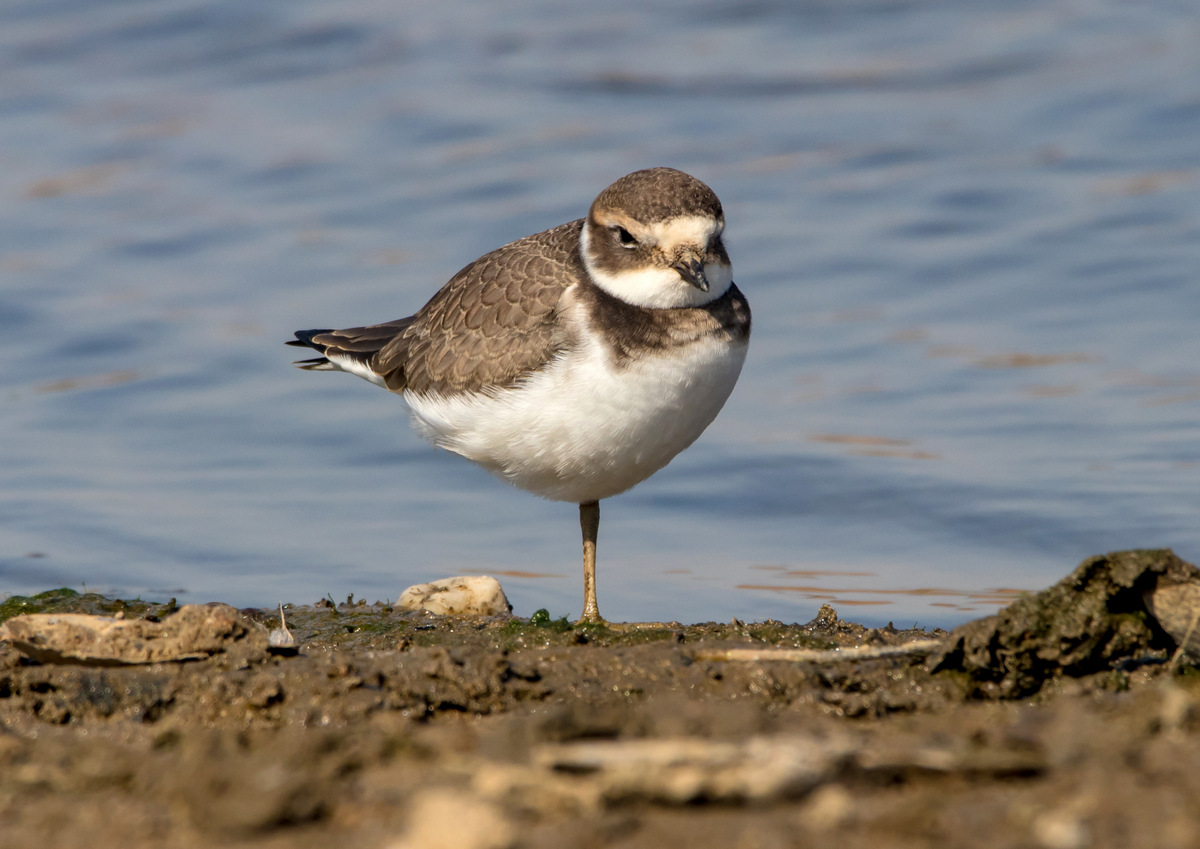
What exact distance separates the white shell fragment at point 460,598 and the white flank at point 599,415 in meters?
0.51

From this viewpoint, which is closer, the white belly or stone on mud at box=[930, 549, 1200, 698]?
stone on mud at box=[930, 549, 1200, 698]

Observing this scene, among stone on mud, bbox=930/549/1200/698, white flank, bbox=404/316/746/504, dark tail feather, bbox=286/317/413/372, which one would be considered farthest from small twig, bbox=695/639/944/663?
dark tail feather, bbox=286/317/413/372

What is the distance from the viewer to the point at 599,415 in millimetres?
5555

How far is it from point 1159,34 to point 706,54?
491 centimetres

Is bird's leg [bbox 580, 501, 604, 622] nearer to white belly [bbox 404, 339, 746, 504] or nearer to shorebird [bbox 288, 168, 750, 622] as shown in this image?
shorebird [bbox 288, 168, 750, 622]

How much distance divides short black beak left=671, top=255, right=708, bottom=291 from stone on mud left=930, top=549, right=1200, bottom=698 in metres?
1.83

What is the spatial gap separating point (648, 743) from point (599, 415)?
9.73 ft

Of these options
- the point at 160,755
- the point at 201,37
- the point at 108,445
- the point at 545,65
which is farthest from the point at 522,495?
the point at 201,37

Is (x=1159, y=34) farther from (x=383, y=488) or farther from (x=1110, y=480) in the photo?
(x=383, y=488)

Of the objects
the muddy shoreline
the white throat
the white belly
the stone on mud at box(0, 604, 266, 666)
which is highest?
the white throat

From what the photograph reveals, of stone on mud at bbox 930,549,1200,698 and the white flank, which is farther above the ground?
the white flank

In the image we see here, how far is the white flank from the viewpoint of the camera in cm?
552

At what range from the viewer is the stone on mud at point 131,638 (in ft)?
14.7

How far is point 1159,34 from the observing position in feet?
48.1
